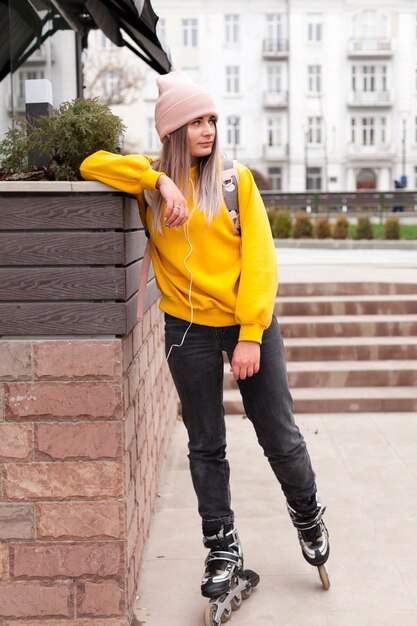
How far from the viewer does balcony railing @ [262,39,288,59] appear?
173 ft

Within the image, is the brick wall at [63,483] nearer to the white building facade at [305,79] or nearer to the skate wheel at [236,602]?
the skate wheel at [236,602]

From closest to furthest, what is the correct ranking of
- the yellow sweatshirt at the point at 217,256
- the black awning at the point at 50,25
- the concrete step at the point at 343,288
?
the yellow sweatshirt at the point at 217,256, the black awning at the point at 50,25, the concrete step at the point at 343,288

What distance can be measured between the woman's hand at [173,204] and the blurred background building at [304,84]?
50147mm

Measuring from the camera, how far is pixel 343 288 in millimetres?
8352

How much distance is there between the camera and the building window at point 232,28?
5288 centimetres

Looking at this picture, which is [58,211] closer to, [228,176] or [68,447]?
[228,176]

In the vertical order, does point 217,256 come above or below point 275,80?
below

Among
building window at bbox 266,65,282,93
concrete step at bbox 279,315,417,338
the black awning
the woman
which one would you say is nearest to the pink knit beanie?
the woman

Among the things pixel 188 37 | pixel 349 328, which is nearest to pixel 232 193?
pixel 349 328

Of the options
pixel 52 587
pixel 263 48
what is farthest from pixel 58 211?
pixel 263 48

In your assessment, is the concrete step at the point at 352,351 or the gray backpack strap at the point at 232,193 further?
the concrete step at the point at 352,351

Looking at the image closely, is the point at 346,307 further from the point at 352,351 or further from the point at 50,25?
the point at 50,25

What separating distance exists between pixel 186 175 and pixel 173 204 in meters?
0.23

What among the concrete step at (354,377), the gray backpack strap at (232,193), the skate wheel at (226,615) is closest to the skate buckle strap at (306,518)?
the skate wheel at (226,615)
